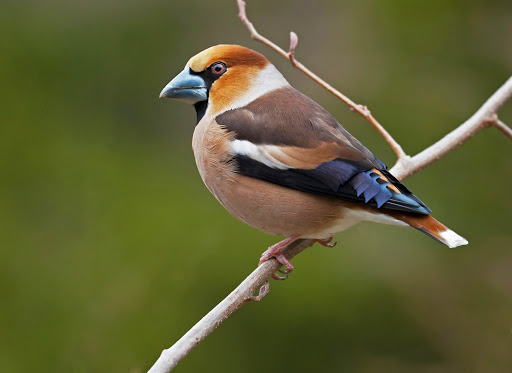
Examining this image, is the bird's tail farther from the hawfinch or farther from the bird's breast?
the bird's breast

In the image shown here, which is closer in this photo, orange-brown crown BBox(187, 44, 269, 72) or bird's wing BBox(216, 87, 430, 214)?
bird's wing BBox(216, 87, 430, 214)

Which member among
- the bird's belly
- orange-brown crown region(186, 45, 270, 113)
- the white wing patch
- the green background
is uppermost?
orange-brown crown region(186, 45, 270, 113)

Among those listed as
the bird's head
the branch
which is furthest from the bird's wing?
the branch

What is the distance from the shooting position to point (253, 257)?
5426mm

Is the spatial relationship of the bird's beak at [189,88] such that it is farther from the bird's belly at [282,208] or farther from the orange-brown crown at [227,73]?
the bird's belly at [282,208]

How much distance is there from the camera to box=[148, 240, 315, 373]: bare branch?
3.05m

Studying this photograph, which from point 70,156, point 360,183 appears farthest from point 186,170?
point 360,183

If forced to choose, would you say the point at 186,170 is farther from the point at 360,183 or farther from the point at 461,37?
the point at 360,183

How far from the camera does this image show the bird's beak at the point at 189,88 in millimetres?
3678

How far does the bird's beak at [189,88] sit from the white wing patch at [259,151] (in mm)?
328

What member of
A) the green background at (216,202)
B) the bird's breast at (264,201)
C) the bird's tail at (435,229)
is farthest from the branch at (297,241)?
the green background at (216,202)

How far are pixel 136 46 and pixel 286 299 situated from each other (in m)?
3.01

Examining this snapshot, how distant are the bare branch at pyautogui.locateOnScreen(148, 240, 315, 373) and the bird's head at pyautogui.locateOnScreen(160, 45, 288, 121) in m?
0.76

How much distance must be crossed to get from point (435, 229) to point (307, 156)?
60 centimetres
